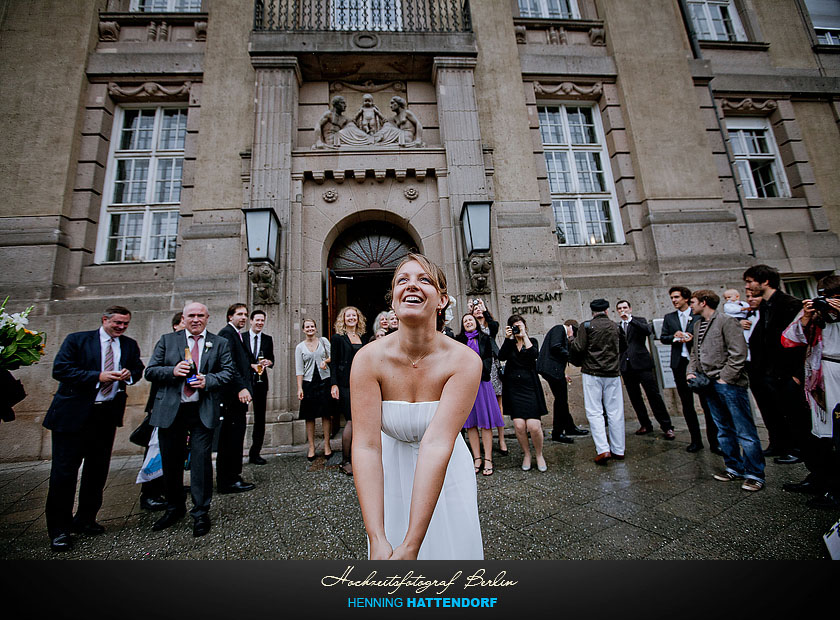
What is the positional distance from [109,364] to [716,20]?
623 inches

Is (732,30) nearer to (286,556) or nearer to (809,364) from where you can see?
(809,364)

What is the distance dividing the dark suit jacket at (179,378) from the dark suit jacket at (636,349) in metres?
5.75

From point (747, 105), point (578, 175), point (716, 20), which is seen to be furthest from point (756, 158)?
point (578, 175)

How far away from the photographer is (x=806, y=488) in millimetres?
3359

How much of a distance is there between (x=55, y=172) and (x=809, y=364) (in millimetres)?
11899

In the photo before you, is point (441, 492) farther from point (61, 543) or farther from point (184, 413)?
point (61, 543)

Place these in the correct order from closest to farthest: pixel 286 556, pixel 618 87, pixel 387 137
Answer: pixel 286 556
pixel 387 137
pixel 618 87

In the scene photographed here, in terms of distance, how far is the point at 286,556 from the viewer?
2.63m

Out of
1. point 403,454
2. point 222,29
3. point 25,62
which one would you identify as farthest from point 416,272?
point 25,62

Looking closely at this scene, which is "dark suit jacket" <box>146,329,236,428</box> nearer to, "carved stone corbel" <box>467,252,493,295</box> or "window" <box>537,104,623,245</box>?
"carved stone corbel" <box>467,252,493,295</box>

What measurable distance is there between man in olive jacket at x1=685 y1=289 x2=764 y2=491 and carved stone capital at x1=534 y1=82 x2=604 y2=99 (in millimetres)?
6780

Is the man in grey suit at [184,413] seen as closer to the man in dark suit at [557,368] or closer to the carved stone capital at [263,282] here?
the carved stone capital at [263,282]

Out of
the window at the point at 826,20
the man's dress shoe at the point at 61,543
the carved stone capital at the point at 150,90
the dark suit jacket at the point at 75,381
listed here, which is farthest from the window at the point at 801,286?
the carved stone capital at the point at 150,90

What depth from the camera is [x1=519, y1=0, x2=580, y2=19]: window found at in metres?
9.27
